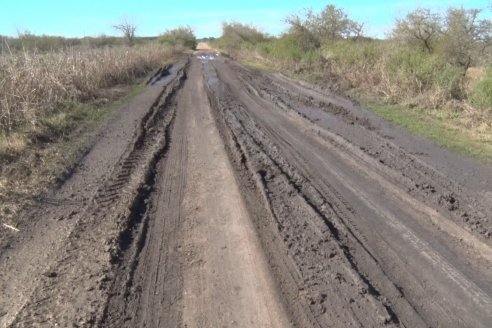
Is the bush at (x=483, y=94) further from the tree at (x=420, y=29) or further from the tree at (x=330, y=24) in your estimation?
the tree at (x=330, y=24)

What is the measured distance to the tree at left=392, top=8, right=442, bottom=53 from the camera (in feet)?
68.9

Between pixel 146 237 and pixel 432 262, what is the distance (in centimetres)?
334

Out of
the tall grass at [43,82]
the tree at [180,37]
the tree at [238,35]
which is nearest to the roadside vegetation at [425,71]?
the tall grass at [43,82]

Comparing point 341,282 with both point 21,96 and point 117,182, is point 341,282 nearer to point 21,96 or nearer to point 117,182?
point 117,182

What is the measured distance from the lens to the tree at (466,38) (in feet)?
61.0

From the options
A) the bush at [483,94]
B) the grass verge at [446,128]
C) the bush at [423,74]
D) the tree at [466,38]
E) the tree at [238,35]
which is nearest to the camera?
the grass verge at [446,128]

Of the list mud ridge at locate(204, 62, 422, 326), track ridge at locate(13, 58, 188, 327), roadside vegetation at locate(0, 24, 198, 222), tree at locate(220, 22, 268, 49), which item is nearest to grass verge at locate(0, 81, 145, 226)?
roadside vegetation at locate(0, 24, 198, 222)

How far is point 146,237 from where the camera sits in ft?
19.4

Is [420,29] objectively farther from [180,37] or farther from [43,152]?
[180,37]

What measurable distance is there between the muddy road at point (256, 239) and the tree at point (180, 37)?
71089 millimetres

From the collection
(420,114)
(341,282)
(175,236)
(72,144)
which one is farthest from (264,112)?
(341,282)

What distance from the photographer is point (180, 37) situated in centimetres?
8144

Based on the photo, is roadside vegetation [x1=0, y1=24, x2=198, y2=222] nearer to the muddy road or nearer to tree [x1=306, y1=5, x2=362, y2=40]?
the muddy road

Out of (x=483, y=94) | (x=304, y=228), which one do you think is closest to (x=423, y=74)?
(x=483, y=94)
